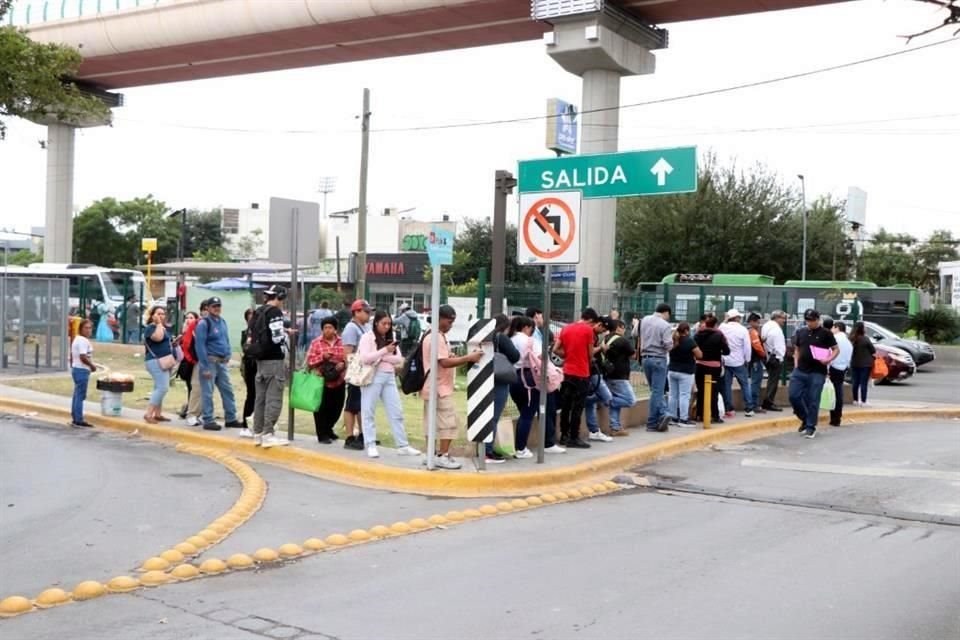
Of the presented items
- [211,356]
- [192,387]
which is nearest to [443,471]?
[211,356]

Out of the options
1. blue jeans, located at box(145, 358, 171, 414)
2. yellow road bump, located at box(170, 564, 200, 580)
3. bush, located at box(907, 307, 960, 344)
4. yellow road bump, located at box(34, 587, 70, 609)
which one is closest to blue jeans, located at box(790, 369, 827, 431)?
blue jeans, located at box(145, 358, 171, 414)

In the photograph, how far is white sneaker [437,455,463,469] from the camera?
10.4 metres

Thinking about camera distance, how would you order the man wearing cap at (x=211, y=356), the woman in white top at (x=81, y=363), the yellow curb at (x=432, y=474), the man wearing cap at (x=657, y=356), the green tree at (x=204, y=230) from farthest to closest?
the green tree at (x=204, y=230)
the man wearing cap at (x=657, y=356)
the woman in white top at (x=81, y=363)
the man wearing cap at (x=211, y=356)
the yellow curb at (x=432, y=474)

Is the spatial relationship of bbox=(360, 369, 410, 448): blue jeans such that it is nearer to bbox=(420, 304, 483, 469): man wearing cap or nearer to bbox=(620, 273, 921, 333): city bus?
bbox=(420, 304, 483, 469): man wearing cap

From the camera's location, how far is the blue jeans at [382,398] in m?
11.0

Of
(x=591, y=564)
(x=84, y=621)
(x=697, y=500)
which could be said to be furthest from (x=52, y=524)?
(x=697, y=500)

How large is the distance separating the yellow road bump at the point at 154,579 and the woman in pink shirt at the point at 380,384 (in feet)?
14.8

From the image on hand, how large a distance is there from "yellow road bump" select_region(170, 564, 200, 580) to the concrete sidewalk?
349cm

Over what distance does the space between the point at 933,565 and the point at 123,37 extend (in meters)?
38.1

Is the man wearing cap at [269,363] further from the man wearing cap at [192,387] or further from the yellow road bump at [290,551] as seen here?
the yellow road bump at [290,551]

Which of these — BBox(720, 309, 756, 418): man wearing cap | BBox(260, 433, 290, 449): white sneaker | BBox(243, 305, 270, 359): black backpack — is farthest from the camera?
BBox(720, 309, 756, 418): man wearing cap

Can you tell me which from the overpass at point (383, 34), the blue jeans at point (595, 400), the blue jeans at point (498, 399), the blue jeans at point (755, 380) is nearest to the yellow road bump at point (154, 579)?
the blue jeans at point (498, 399)

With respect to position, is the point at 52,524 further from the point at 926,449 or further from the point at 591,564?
the point at 926,449

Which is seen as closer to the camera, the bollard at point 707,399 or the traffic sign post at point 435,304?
the traffic sign post at point 435,304
